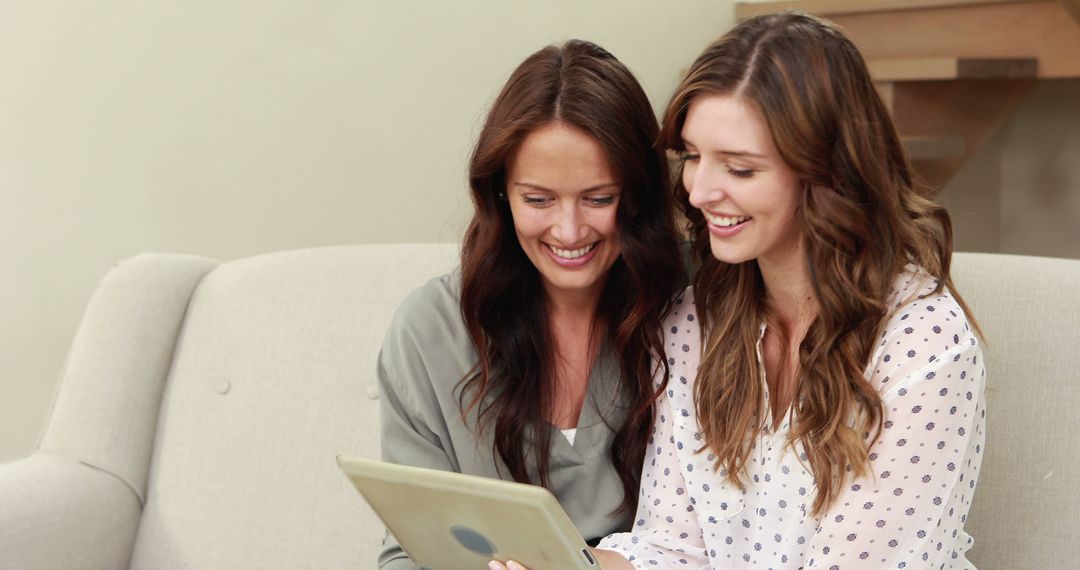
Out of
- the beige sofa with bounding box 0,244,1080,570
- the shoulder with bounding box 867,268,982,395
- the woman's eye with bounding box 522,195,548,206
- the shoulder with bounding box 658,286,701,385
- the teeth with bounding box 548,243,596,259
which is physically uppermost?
the woman's eye with bounding box 522,195,548,206

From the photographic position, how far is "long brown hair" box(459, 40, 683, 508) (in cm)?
157

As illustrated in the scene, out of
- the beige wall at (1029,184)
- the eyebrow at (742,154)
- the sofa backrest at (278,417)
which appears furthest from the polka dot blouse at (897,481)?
the beige wall at (1029,184)

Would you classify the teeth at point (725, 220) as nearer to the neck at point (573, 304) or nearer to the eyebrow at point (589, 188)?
the eyebrow at point (589, 188)

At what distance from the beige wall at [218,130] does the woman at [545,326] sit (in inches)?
34.3

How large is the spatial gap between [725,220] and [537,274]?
0.38 m

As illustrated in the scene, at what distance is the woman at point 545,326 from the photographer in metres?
1.58

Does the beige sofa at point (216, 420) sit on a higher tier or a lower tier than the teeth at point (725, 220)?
lower

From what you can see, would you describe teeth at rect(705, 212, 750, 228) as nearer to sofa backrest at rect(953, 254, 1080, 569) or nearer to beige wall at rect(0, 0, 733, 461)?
sofa backrest at rect(953, 254, 1080, 569)

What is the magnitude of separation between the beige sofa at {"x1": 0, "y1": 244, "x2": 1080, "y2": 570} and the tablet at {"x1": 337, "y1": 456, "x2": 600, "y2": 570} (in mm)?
451

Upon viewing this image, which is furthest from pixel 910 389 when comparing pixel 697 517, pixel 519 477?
pixel 519 477

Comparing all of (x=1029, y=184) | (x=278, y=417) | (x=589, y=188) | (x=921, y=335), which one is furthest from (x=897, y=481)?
(x=1029, y=184)

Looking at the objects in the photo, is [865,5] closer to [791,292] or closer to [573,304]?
[573,304]

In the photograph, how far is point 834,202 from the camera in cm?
138

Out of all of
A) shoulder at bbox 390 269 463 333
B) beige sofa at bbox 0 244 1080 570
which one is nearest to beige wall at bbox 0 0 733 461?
beige sofa at bbox 0 244 1080 570
